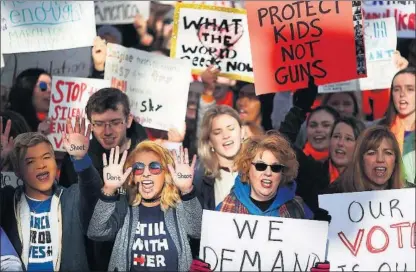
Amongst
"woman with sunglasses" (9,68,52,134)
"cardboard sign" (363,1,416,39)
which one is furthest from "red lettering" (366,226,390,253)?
"woman with sunglasses" (9,68,52,134)

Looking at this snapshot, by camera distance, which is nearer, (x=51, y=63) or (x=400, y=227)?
(x=400, y=227)

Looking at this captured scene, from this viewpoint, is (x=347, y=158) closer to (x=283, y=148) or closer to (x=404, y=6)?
(x=283, y=148)

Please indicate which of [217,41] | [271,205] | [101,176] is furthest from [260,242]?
[217,41]

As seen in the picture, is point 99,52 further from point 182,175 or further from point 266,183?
point 266,183

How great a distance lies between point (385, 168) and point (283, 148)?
2.46 feet

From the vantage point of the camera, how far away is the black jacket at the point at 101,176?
7215mm

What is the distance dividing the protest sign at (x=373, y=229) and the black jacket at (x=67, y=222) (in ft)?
5.13

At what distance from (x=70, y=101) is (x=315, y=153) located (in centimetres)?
181

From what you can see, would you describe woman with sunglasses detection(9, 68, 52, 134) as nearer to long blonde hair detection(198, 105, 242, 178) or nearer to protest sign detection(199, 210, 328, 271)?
long blonde hair detection(198, 105, 242, 178)

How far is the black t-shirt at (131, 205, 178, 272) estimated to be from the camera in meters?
6.86

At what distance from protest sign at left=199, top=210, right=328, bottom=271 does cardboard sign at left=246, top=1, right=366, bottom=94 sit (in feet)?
3.84

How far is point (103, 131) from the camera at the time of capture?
7359 mm

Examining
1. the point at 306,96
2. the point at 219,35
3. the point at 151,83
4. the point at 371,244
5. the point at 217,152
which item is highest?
the point at 219,35

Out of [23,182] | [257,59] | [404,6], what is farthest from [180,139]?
[404,6]
